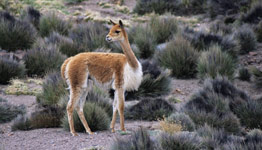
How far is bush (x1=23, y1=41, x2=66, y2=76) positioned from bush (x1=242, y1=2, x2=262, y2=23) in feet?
32.4

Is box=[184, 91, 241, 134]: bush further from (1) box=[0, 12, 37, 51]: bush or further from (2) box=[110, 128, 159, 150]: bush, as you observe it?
(1) box=[0, 12, 37, 51]: bush

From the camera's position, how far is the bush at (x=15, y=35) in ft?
55.0

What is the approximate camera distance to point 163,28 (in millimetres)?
18781

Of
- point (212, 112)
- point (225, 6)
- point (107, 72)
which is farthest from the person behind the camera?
point (225, 6)

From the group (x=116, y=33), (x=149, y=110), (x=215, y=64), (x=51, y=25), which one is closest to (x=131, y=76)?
(x=116, y=33)

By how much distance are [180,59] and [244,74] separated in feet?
7.06

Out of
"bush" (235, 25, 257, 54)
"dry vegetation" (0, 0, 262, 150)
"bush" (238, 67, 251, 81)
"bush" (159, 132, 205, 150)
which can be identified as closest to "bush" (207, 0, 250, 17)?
"dry vegetation" (0, 0, 262, 150)

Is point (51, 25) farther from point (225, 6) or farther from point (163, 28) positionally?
point (225, 6)

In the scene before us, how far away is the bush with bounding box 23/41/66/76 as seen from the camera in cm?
1459

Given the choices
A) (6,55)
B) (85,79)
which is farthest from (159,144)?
(6,55)

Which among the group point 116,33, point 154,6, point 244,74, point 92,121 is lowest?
point 244,74

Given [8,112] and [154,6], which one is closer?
[8,112]

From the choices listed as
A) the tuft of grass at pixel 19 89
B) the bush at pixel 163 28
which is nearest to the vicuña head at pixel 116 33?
the tuft of grass at pixel 19 89

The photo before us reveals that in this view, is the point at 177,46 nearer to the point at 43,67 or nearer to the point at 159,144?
the point at 43,67
